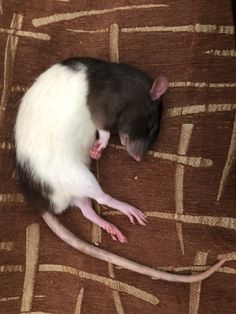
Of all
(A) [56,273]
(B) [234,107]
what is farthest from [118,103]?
(A) [56,273]

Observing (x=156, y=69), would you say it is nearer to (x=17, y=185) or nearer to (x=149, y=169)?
(x=149, y=169)

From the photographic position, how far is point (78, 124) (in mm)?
2064

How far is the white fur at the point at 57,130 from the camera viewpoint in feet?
6.70

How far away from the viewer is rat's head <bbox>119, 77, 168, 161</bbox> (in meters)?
2.06

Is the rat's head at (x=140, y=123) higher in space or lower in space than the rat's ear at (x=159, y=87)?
lower

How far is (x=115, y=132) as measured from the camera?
2125mm

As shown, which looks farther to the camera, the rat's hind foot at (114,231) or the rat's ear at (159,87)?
the rat's hind foot at (114,231)

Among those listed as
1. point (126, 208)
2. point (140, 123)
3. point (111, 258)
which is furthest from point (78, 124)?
point (111, 258)

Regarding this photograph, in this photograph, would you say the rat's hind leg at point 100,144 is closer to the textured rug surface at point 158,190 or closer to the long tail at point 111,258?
the textured rug surface at point 158,190

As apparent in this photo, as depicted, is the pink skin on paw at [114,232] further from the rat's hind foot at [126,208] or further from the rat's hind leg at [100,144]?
the rat's hind leg at [100,144]

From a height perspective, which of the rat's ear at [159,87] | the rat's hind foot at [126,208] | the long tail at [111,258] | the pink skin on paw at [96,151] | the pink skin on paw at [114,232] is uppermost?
the rat's ear at [159,87]

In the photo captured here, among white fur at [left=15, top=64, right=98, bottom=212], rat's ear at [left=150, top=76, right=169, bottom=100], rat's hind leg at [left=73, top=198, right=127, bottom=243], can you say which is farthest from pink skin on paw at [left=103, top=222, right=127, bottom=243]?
rat's ear at [left=150, top=76, right=169, bottom=100]

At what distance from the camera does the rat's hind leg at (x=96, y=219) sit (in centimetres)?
212

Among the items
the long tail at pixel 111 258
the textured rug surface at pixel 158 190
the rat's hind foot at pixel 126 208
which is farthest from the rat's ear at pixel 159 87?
the long tail at pixel 111 258
